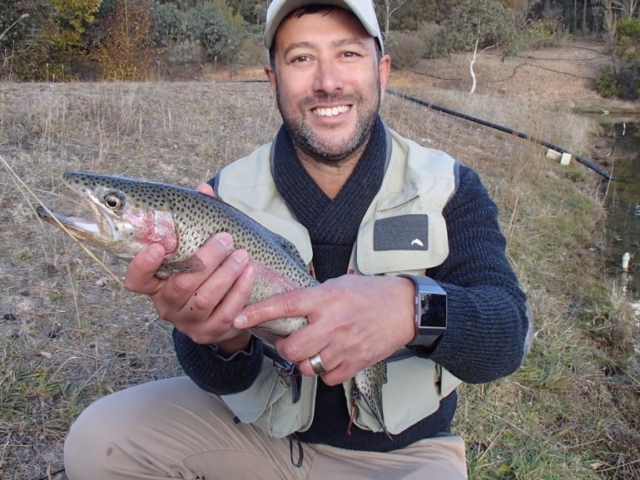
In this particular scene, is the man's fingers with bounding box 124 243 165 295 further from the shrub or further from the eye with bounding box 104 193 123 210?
the shrub

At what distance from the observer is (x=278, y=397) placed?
262cm

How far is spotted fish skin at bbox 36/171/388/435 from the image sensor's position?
211 cm

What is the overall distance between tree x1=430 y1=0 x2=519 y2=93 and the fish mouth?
3111cm

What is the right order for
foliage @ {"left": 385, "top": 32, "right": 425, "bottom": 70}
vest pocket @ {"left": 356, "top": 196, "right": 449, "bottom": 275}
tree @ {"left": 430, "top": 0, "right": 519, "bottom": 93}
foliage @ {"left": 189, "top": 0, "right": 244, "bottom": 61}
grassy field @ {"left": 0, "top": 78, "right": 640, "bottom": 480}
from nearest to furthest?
1. vest pocket @ {"left": 356, "top": 196, "right": 449, "bottom": 275}
2. grassy field @ {"left": 0, "top": 78, "right": 640, "bottom": 480}
3. foliage @ {"left": 189, "top": 0, "right": 244, "bottom": 61}
4. tree @ {"left": 430, "top": 0, "right": 519, "bottom": 93}
5. foliage @ {"left": 385, "top": 32, "right": 425, "bottom": 70}

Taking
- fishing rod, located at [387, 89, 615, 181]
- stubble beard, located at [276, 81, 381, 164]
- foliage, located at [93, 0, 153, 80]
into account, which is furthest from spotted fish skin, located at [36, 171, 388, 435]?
foliage, located at [93, 0, 153, 80]

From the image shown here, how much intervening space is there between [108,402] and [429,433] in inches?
55.8

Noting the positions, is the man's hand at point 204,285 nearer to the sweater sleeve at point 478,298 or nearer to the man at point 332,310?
the man at point 332,310

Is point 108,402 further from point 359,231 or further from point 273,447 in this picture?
point 359,231

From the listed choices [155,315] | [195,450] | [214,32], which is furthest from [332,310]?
[214,32]

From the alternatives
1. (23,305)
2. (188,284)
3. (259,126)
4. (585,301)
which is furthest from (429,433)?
(259,126)

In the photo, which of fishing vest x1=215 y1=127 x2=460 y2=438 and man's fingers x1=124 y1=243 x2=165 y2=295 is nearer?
man's fingers x1=124 y1=243 x2=165 y2=295

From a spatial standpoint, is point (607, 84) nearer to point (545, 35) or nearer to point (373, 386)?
point (545, 35)

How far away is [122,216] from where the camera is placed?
7.09 feet

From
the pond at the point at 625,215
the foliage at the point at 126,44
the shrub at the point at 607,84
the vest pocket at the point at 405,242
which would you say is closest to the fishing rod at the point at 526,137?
the pond at the point at 625,215
